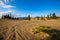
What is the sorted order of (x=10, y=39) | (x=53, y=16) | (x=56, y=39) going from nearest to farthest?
(x=10, y=39)
(x=56, y=39)
(x=53, y=16)

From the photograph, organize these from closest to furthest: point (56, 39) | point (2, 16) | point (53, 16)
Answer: point (56, 39)
point (53, 16)
point (2, 16)

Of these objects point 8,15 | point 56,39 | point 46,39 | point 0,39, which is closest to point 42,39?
point 46,39

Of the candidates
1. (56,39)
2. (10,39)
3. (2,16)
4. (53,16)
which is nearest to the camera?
(10,39)

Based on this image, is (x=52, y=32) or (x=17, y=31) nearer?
(x=52, y=32)

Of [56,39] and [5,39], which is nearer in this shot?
[5,39]

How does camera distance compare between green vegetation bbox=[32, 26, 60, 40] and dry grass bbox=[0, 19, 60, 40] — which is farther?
green vegetation bbox=[32, 26, 60, 40]

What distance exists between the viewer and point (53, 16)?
69.9 metres

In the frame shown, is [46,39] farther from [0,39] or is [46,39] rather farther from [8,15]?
[8,15]

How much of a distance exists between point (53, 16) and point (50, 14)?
2.80 meters

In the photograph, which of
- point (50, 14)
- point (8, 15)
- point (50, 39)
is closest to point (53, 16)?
point (50, 14)

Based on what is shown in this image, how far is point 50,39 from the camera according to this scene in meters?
13.8

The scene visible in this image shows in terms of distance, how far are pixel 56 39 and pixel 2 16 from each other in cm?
6872

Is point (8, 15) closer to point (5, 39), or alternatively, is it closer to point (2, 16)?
point (2, 16)

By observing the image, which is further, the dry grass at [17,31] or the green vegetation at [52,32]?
the green vegetation at [52,32]
